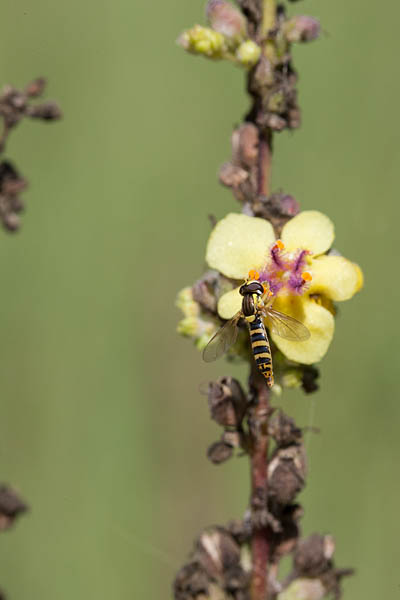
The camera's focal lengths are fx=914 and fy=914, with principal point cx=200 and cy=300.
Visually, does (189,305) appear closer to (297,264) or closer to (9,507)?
(297,264)

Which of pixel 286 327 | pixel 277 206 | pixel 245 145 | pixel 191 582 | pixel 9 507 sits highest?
pixel 245 145

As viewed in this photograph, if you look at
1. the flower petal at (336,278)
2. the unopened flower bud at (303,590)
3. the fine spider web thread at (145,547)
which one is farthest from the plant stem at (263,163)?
the fine spider web thread at (145,547)

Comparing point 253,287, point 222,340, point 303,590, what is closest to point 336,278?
point 253,287

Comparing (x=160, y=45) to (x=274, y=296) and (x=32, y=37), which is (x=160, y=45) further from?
(x=274, y=296)

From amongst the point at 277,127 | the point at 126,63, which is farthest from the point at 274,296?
the point at 126,63

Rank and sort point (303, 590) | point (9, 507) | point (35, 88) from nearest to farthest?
point (303, 590), point (9, 507), point (35, 88)

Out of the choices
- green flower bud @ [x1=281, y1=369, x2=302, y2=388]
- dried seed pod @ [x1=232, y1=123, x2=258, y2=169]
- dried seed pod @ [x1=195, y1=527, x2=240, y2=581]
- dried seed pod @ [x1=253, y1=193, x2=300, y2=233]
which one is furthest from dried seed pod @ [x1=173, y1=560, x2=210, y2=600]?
dried seed pod @ [x1=232, y1=123, x2=258, y2=169]
